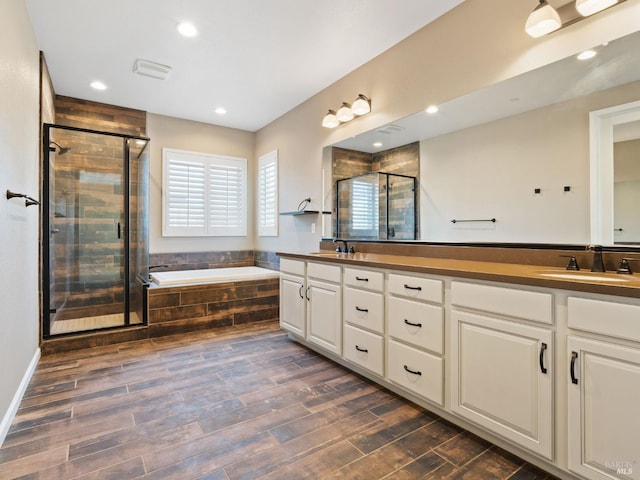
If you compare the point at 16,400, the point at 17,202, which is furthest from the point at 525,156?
the point at 16,400

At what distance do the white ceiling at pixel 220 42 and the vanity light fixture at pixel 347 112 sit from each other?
0.62 feet

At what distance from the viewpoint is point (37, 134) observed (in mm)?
2836

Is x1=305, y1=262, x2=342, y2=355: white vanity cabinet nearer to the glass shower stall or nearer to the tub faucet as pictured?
the tub faucet

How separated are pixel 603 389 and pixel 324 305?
1.80 meters

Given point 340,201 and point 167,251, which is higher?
point 340,201

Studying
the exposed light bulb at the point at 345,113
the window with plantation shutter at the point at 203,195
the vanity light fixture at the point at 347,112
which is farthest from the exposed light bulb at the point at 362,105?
the window with plantation shutter at the point at 203,195

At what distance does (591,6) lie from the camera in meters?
1.66

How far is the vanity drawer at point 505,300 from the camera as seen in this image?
142 centimetres

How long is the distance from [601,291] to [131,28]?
11.0 feet

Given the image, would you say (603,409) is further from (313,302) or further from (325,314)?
(313,302)

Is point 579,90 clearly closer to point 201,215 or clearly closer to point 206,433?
point 206,433

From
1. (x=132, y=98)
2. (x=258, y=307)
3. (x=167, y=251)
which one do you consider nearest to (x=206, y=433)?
(x=258, y=307)

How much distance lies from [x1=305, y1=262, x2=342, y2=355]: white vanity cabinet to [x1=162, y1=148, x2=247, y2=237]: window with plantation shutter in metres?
2.44

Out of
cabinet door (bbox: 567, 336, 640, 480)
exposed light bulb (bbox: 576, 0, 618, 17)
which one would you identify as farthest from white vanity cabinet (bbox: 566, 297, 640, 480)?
exposed light bulb (bbox: 576, 0, 618, 17)
